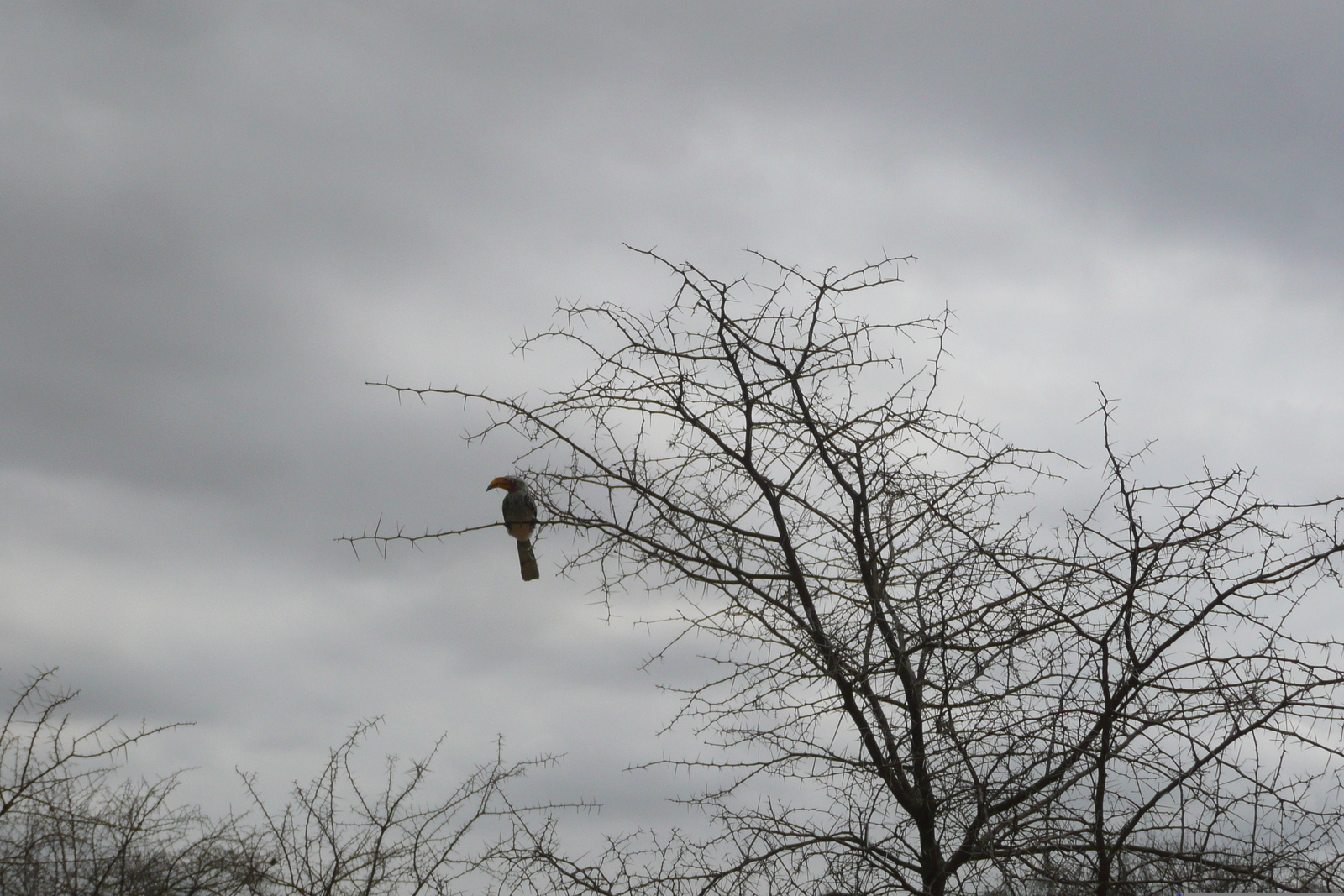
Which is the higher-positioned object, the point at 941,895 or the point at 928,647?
the point at 928,647

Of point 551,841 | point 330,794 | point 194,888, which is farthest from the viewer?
point 330,794

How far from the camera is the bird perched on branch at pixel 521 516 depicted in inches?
194

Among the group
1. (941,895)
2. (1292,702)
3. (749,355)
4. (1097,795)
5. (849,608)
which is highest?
(749,355)

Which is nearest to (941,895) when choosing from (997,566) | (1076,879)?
(1076,879)

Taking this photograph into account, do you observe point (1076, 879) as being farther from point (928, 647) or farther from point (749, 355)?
point (749, 355)

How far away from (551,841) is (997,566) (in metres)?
2.42

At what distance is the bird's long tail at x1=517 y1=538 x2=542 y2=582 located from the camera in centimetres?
531

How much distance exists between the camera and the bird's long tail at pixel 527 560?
209 inches

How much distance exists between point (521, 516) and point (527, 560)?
367 mm

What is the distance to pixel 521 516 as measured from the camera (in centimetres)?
572

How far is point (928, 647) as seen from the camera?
13.6 ft

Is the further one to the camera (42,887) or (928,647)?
(42,887)

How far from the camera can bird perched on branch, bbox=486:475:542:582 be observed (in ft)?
16.2

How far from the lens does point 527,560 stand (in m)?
5.97
